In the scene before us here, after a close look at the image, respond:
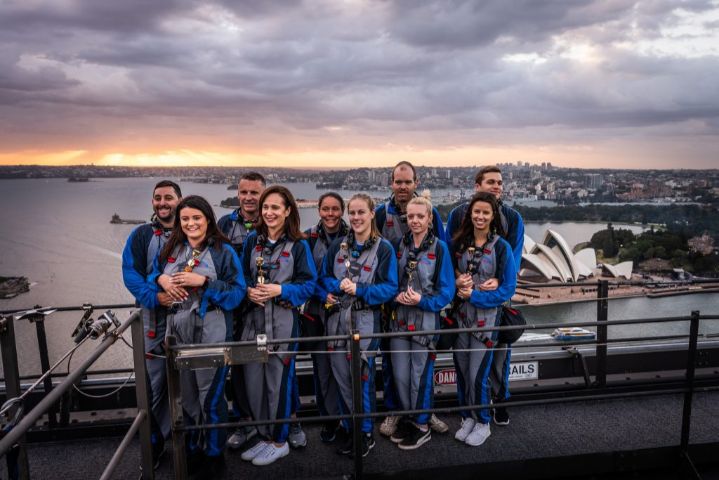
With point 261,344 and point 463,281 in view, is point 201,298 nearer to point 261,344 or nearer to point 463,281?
point 261,344

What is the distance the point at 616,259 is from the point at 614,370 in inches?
1594

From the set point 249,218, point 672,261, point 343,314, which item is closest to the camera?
point 343,314

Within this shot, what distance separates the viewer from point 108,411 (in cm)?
353

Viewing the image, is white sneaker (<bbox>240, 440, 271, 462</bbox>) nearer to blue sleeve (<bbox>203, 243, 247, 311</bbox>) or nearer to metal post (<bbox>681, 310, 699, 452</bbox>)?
blue sleeve (<bbox>203, 243, 247, 311</bbox>)

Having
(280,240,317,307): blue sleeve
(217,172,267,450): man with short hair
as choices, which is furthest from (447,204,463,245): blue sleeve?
(217,172,267,450): man with short hair

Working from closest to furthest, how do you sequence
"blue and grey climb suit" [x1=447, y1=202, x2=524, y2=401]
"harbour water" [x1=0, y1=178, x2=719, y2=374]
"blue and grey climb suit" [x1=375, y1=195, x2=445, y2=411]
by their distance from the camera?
"blue and grey climb suit" [x1=375, y1=195, x2=445, y2=411], "blue and grey climb suit" [x1=447, y1=202, x2=524, y2=401], "harbour water" [x1=0, y1=178, x2=719, y2=374]

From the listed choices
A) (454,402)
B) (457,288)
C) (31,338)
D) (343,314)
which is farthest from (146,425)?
(31,338)

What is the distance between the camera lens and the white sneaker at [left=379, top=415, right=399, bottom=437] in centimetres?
303

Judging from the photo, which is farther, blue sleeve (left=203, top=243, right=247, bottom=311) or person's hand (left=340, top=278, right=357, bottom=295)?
person's hand (left=340, top=278, right=357, bottom=295)

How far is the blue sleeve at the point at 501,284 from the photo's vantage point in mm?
2984

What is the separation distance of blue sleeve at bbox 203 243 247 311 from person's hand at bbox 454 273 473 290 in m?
1.32

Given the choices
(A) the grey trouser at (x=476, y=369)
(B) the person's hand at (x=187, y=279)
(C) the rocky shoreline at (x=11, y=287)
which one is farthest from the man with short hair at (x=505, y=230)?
(C) the rocky shoreline at (x=11, y=287)

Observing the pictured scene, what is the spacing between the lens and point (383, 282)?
9.50ft

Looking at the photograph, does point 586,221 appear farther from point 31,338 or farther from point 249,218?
point 249,218
